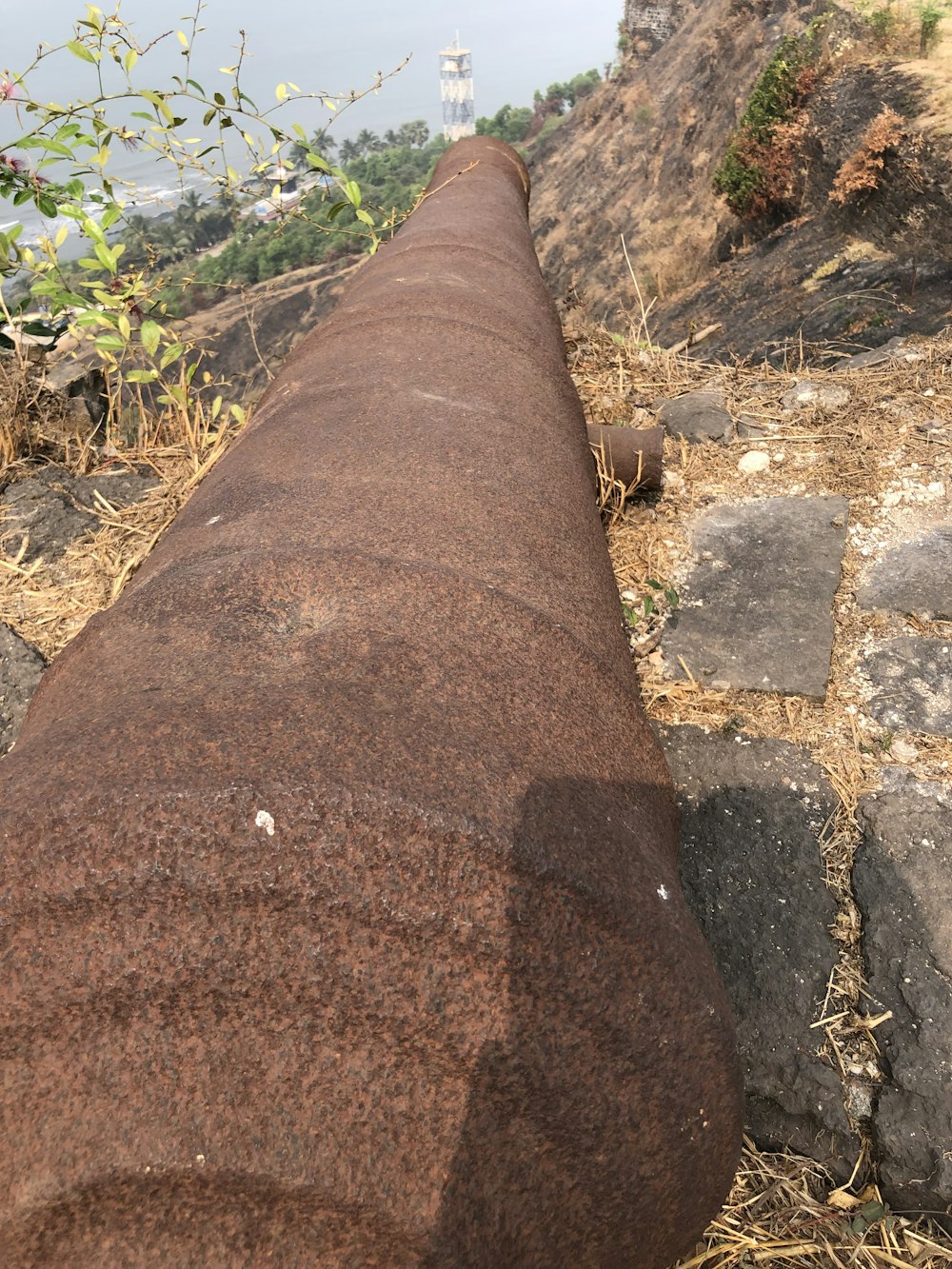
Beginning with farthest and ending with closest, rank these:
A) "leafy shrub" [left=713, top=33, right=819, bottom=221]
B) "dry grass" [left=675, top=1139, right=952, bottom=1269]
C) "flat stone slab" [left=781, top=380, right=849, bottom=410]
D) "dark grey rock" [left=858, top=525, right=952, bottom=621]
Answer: "leafy shrub" [left=713, top=33, right=819, bottom=221] → "flat stone slab" [left=781, top=380, right=849, bottom=410] → "dark grey rock" [left=858, top=525, right=952, bottom=621] → "dry grass" [left=675, top=1139, right=952, bottom=1269]

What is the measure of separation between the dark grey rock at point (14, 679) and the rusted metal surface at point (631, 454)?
1914 millimetres

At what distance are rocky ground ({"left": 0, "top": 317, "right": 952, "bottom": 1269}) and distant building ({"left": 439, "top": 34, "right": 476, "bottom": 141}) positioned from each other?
266 feet

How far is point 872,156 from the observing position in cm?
775

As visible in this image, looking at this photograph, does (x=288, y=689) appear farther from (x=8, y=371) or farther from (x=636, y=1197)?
(x=8, y=371)

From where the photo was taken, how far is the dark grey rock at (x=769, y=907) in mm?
1518

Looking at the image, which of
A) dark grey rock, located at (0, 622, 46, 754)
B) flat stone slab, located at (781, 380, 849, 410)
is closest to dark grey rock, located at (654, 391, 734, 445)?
flat stone slab, located at (781, 380, 849, 410)

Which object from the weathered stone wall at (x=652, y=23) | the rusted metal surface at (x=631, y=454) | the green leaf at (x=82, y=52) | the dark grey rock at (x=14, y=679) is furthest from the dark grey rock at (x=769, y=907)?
the weathered stone wall at (x=652, y=23)

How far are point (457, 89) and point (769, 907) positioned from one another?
92.8m

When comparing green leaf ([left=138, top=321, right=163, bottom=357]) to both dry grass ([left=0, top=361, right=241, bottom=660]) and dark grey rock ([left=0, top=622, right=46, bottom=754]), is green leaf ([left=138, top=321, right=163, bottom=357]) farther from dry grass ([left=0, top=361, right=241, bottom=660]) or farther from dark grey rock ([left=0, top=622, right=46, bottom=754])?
dark grey rock ([left=0, top=622, right=46, bottom=754])

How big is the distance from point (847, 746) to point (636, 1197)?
149cm

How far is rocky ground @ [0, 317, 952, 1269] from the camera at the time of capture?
148cm

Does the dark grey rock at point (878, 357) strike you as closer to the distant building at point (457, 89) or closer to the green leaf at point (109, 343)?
the green leaf at point (109, 343)

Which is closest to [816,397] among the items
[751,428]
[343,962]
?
[751,428]

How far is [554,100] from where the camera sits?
2509 inches
